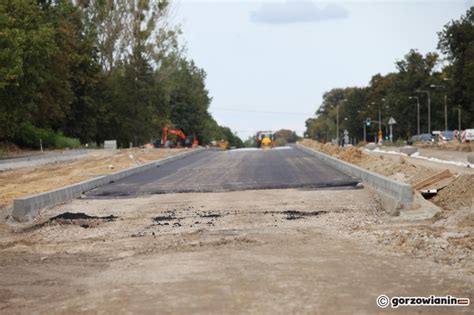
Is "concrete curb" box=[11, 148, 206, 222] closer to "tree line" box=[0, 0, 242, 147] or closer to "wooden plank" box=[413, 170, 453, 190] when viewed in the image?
"wooden plank" box=[413, 170, 453, 190]

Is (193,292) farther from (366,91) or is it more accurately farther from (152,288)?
(366,91)

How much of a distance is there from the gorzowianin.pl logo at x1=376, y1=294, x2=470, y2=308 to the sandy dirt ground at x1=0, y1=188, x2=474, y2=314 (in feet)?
0.42

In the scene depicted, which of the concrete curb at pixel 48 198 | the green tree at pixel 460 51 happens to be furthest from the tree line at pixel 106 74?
the concrete curb at pixel 48 198

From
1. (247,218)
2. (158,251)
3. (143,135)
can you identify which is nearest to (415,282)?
(158,251)

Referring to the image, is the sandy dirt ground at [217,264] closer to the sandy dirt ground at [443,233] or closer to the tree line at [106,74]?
the sandy dirt ground at [443,233]

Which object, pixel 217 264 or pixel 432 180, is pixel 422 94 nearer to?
pixel 432 180

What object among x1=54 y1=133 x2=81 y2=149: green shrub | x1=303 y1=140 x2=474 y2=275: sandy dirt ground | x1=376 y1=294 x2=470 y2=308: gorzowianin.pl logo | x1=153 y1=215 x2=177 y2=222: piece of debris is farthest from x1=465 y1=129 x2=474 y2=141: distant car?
x1=376 y1=294 x2=470 y2=308: gorzowianin.pl logo

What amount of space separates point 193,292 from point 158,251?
3.06m

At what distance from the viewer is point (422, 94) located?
124 meters

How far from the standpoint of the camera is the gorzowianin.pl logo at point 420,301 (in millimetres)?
6969

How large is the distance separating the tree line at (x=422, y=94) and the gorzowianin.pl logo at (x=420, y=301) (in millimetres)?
72227

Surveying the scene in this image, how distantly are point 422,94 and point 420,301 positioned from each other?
12266cm

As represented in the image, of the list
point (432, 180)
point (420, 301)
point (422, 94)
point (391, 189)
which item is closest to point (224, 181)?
point (432, 180)

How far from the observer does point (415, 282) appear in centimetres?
794
